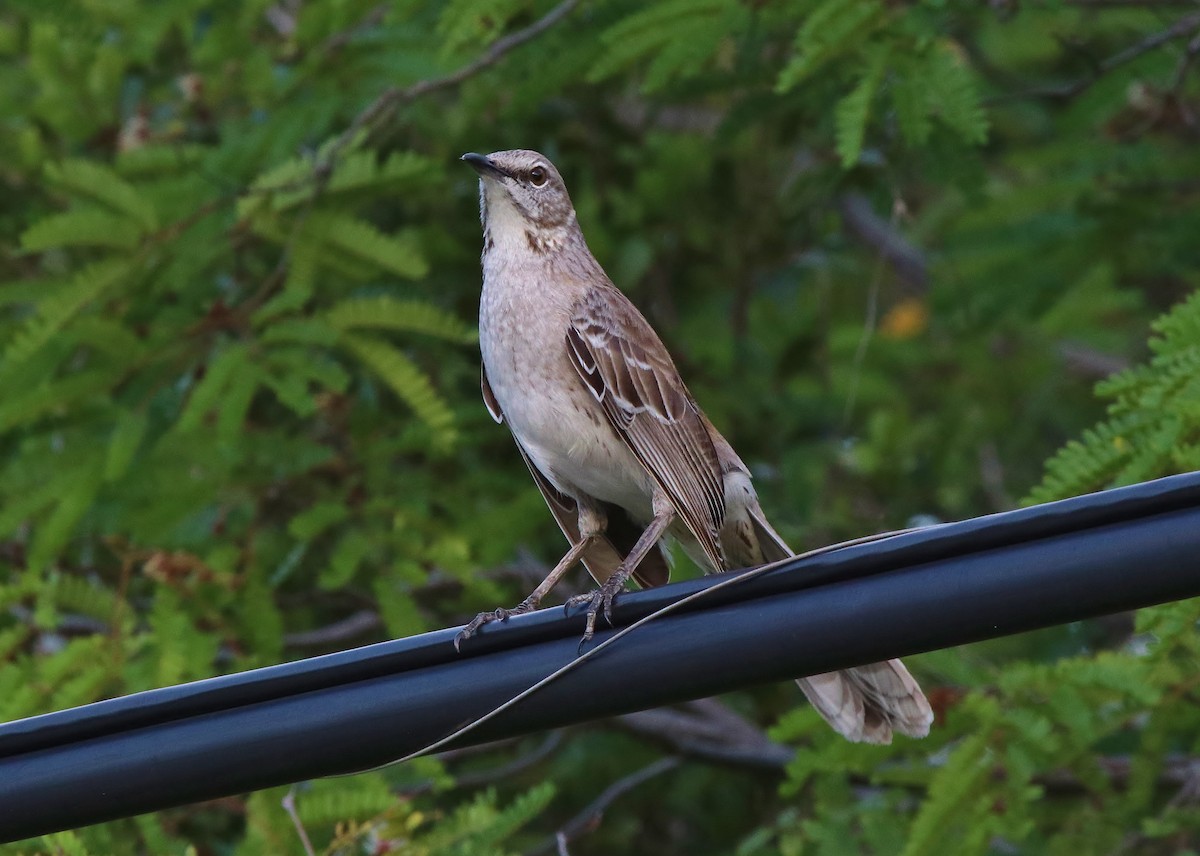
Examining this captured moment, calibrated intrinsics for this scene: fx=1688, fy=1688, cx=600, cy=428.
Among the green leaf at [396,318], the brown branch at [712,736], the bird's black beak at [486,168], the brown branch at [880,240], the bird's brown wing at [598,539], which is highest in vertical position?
the bird's black beak at [486,168]

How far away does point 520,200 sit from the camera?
616cm

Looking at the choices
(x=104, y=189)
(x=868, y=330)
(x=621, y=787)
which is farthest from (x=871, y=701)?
(x=104, y=189)

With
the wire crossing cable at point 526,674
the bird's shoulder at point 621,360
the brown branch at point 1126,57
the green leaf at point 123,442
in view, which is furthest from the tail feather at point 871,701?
the brown branch at point 1126,57

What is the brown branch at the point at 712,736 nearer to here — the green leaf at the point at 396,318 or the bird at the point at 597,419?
the bird at the point at 597,419

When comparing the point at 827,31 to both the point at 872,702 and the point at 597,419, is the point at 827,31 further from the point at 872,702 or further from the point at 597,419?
the point at 872,702

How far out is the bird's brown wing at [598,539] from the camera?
19.7 feet

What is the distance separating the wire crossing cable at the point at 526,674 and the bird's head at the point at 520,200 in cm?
266

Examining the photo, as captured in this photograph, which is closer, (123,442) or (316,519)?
(123,442)

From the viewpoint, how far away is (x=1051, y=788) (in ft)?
20.3

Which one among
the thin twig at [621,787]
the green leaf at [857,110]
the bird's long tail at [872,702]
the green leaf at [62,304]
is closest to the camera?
the bird's long tail at [872,702]

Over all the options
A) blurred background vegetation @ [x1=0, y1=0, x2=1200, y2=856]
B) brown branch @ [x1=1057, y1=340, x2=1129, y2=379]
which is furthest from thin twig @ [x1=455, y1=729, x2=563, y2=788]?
brown branch @ [x1=1057, y1=340, x2=1129, y2=379]

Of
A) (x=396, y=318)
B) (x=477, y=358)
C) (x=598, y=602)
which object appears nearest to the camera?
(x=598, y=602)

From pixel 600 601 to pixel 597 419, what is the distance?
5.74ft

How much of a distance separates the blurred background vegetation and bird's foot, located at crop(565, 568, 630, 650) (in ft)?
2.82
